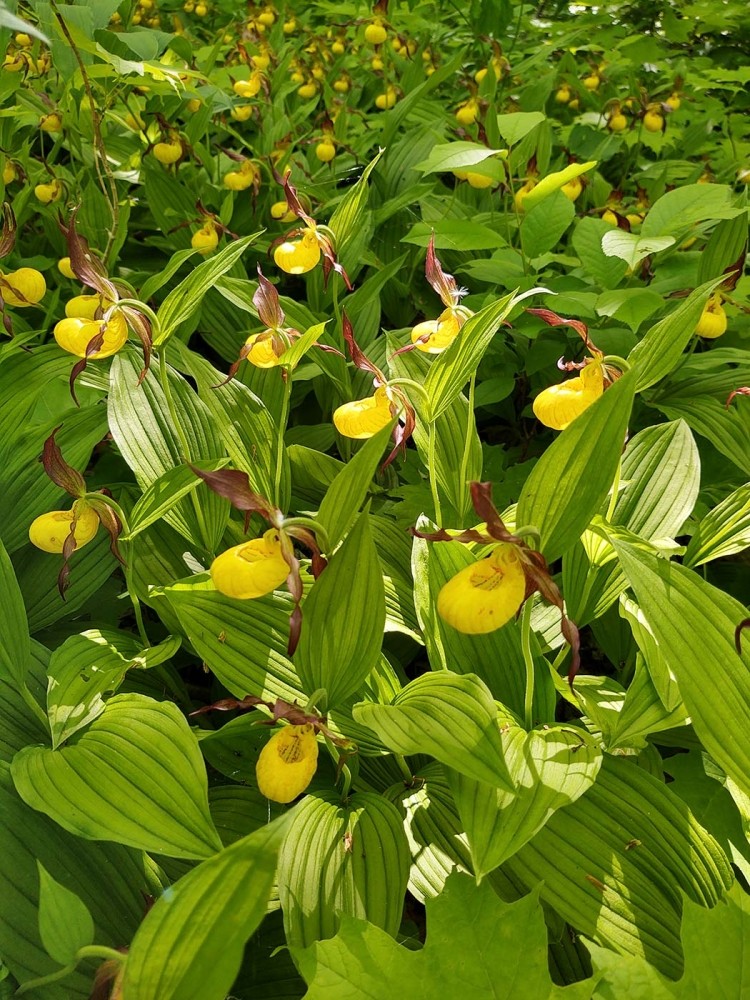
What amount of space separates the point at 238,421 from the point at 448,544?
0.50 m

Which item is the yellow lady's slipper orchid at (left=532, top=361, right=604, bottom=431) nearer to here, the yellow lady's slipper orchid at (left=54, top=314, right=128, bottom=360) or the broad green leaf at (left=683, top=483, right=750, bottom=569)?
the broad green leaf at (left=683, top=483, right=750, bottom=569)

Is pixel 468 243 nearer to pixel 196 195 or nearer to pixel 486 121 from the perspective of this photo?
pixel 486 121

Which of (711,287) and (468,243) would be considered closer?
(711,287)

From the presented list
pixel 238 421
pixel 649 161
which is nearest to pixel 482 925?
pixel 238 421

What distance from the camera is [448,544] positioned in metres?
1.13

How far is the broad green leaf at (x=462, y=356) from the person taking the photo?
3.68 feet

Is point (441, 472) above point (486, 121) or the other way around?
the other way around

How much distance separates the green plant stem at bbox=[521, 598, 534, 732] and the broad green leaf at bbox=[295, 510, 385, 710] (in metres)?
0.18

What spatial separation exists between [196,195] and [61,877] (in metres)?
2.08

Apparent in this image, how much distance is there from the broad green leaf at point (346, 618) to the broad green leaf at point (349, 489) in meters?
0.05

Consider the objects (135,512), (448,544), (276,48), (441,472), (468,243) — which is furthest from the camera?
(276,48)

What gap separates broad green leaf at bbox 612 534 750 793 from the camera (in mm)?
902

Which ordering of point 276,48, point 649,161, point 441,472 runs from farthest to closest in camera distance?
1. point 276,48
2. point 649,161
3. point 441,472

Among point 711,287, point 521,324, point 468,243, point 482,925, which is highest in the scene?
point 711,287
